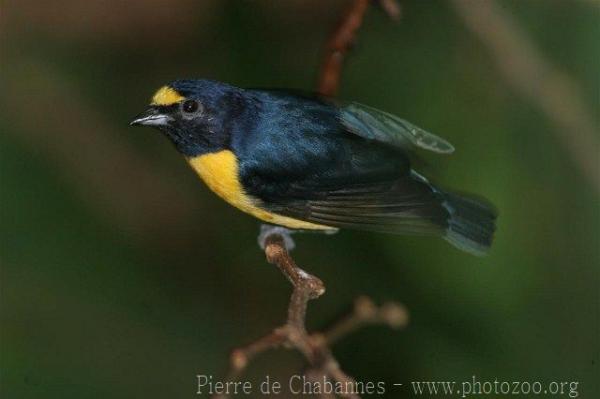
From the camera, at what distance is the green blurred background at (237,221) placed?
2652mm

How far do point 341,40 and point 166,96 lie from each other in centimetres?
46

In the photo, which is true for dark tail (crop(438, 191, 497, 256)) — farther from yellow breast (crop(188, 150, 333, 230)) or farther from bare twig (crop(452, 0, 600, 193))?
yellow breast (crop(188, 150, 333, 230))

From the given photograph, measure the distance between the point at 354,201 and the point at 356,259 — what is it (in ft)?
1.97

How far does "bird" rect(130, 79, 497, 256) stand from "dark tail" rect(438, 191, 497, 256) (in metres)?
0.09

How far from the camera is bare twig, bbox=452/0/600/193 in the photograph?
2.57m

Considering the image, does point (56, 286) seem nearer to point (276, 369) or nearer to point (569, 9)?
point (276, 369)

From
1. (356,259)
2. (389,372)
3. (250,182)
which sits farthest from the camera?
(356,259)

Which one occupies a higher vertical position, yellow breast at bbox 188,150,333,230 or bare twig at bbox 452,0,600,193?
bare twig at bbox 452,0,600,193

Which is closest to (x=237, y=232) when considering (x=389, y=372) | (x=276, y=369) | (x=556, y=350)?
(x=276, y=369)

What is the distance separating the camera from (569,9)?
2715 millimetres

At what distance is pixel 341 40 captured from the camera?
231cm

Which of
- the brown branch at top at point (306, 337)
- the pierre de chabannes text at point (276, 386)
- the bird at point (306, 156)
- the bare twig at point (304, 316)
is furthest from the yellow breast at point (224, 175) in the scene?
the pierre de chabannes text at point (276, 386)

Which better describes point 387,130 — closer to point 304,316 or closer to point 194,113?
point 194,113

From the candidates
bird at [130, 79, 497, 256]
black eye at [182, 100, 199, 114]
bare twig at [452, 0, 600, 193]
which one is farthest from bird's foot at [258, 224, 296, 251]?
bare twig at [452, 0, 600, 193]
